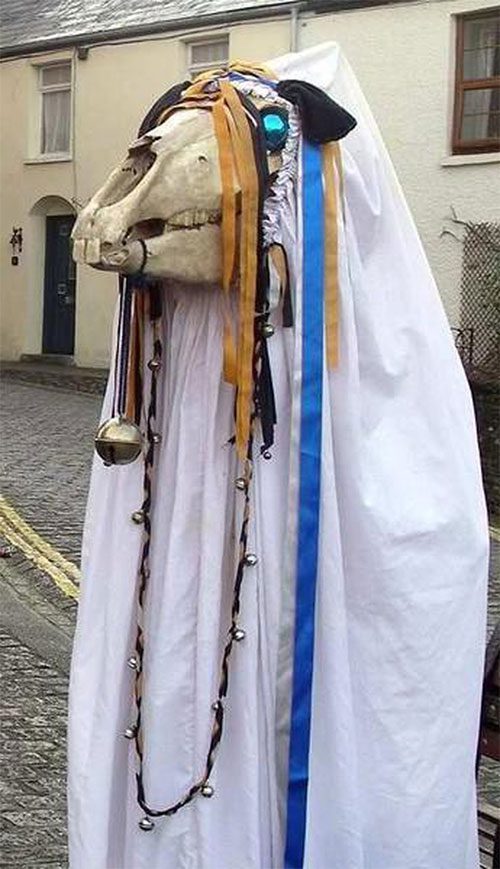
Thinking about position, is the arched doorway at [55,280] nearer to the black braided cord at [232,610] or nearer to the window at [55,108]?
the window at [55,108]

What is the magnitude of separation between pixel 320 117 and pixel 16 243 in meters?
17.8

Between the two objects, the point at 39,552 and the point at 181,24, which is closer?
the point at 39,552

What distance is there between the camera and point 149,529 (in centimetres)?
211

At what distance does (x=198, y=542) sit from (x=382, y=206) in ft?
2.16

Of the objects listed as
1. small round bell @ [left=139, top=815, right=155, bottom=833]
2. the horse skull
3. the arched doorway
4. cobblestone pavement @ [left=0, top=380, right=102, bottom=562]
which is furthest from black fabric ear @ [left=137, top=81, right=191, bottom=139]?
the arched doorway

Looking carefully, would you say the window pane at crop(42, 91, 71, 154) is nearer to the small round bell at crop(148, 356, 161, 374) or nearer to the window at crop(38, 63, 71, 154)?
the window at crop(38, 63, 71, 154)

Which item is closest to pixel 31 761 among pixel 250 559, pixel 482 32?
pixel 250 559

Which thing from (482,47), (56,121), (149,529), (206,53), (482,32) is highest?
(206,53)

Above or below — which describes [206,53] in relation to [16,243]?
above

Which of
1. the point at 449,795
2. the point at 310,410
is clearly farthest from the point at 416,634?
the point at 310,410

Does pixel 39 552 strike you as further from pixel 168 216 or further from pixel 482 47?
pixel 482 47

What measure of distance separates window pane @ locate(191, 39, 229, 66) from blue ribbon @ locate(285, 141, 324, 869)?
15.0 meters

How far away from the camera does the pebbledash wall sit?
13992 mm

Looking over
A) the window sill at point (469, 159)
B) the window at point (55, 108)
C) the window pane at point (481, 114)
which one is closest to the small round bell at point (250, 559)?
the window sill at point (469, 159)
